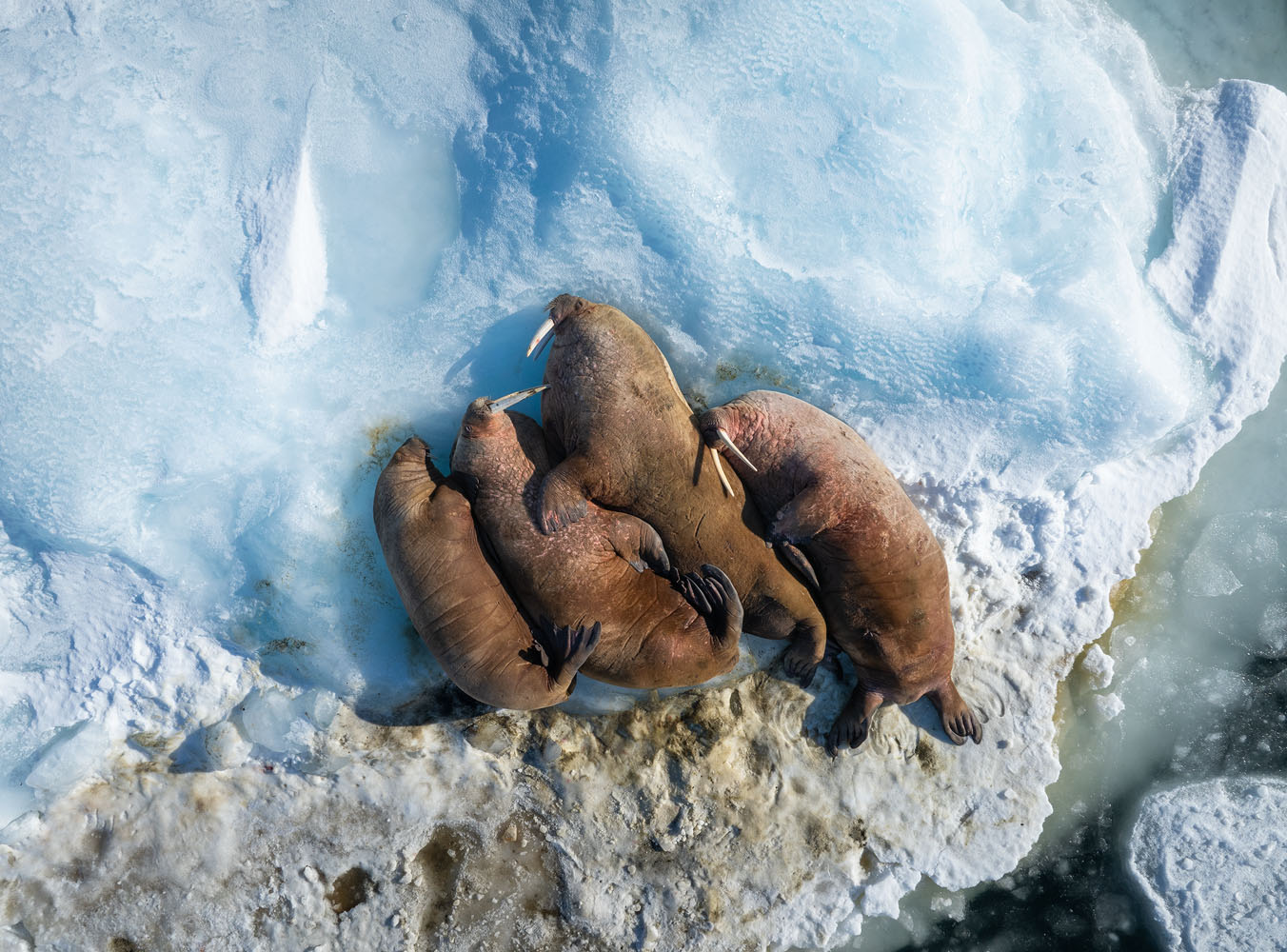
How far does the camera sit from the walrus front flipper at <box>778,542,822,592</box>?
19.3 ft

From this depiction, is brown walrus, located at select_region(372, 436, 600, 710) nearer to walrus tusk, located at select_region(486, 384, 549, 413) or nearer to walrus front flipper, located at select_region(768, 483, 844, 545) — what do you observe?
walrus tusk, located at select_region(486, 384, 549, 413)

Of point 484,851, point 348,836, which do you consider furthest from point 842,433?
point 348,836

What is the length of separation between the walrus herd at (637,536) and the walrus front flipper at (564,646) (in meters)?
0.01

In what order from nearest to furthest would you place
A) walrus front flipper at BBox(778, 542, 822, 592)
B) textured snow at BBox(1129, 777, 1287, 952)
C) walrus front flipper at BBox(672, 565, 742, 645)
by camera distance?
walrus front flipper at BBox(672, 565, 742, 645) < walrus front flipper at BBox(778, 542, 822, 592) < textured snow at BBox(1129, 777, 1287, 952)

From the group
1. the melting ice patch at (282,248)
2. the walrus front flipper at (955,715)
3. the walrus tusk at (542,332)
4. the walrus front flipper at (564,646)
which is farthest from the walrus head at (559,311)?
the walrus front flipper at (955,715)

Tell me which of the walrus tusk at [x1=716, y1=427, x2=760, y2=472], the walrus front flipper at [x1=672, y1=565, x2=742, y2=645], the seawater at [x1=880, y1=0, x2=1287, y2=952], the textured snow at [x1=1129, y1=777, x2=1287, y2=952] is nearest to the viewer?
the walrus tusk at [x1=716, y1=427, x2=760, y2=472]

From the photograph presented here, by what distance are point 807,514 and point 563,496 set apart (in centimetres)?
168

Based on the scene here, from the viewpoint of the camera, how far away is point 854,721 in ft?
20.3

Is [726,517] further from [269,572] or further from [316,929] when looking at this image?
[316,929]

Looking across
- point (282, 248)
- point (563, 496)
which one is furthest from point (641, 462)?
point (282, 248)

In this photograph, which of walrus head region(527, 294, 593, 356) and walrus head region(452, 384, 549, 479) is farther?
walrus head region(527, 294, 593, 356)

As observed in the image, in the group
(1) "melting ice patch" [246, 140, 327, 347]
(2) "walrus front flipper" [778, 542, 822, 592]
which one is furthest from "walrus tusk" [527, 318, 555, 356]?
(2) "walrus front flipper" [778, 542, 822, 592]

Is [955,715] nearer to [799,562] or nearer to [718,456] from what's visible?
[799,562]

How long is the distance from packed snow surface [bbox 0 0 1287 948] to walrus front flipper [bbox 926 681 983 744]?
0.61ft
